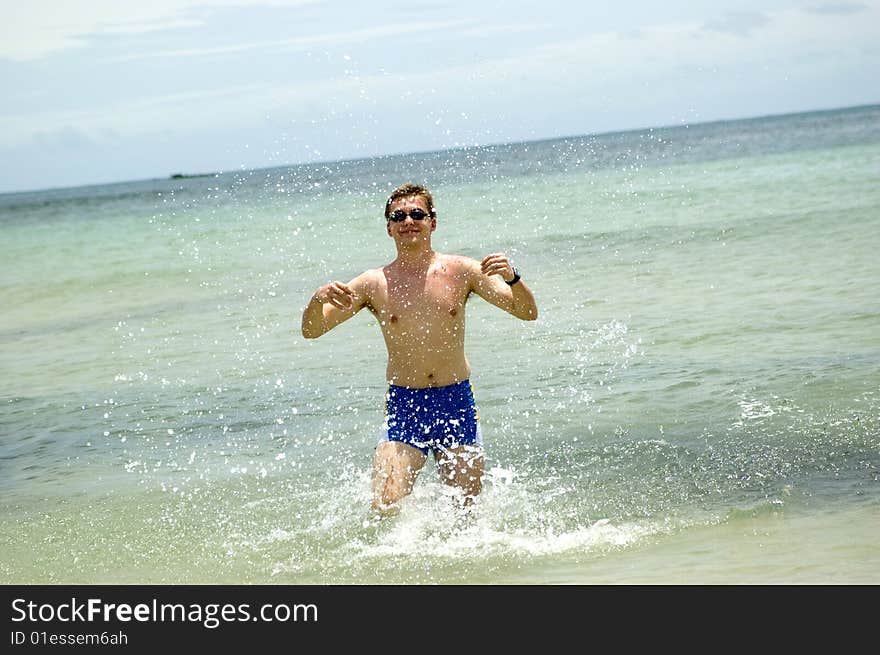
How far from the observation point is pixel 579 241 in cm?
1842

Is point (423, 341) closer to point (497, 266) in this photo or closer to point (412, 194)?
point (497, 266)

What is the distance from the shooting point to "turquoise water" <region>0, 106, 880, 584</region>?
17.4ft

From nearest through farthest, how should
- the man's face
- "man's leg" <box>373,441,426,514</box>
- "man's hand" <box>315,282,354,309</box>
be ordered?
1. "man's hand" <box>315,282,354,309</box>
2. "man's leg" <box>373,441,426,514</box>
3. the man's face

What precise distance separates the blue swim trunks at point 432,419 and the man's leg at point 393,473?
4 cm

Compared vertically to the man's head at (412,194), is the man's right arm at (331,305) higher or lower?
lower

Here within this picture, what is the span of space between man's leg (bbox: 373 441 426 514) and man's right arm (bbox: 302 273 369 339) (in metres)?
0.68

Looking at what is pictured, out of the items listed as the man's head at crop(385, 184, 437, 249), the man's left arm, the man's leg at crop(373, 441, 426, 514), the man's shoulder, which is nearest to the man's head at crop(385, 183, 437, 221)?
the man's head at crop(385, 184, 437, 249)

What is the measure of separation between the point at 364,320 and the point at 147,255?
13.6 meters

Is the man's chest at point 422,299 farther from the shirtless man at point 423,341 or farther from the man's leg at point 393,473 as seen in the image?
the man's leg at point 393,473

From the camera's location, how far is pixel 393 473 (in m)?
5.54

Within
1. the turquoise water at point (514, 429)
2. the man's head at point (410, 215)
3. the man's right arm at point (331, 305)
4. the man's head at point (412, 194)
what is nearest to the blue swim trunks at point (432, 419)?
the turquoise water at point (514, 429)

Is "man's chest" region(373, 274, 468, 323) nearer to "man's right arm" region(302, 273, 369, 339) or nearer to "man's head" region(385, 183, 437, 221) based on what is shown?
"man's right arm" region(302, 273, 369, 339)

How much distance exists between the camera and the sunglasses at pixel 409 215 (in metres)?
5.60
